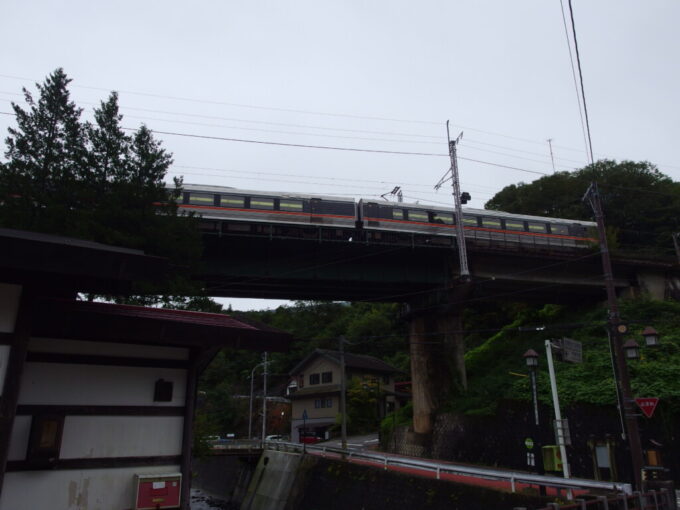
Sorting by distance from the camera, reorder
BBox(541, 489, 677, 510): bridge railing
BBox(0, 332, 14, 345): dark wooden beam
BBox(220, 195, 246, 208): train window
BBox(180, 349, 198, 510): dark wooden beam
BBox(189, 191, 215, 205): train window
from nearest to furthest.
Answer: BBox(0, 332, 14, 345): dark wooden beam → BBox(180, 349, 198, 510): dark wooden beam → BBox(541, 489, 677, 510): bridge railing → BBox(189, 191, 215, 205): train window → BBox(220, 195, 246, 208): train window

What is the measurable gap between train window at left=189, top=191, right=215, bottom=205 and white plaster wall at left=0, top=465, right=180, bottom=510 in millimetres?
22455

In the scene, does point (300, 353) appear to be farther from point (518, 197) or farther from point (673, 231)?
point (673, 231)

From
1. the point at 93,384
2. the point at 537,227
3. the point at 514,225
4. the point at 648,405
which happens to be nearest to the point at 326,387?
the point at 514,225

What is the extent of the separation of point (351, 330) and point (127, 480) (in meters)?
54.4

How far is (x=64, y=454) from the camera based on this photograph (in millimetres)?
7008

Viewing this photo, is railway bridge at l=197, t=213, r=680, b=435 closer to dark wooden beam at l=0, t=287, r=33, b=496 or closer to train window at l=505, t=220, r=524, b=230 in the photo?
train window at l=505, t=220, r=524, b=230

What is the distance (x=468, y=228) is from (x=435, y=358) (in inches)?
360

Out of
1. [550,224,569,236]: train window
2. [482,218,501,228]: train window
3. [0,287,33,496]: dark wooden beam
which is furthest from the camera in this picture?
[550,224,569,236]: train window

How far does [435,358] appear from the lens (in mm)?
32250

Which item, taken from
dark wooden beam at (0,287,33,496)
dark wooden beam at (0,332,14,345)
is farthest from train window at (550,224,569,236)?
dark wooden beam at (0,332,14,345)

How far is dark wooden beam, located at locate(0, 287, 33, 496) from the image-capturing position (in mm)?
6164

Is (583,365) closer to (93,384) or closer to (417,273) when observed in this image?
(417,273)

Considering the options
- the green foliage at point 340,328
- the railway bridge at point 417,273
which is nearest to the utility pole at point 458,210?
the railway bridge at point 417,273

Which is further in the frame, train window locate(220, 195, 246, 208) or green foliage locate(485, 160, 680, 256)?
green foliage locate(485, 160, 680, 256)
